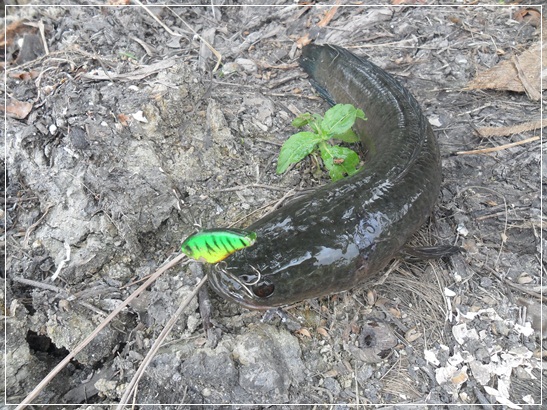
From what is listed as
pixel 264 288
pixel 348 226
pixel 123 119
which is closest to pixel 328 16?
pixel 123 119

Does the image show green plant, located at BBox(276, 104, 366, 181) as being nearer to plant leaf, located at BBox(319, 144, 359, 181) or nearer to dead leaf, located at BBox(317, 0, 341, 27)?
plant leaf, located at BBox(319, 144, 359, 181)

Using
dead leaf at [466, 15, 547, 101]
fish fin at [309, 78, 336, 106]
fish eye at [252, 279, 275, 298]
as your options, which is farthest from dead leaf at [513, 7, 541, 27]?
fish eye at [252, 279, 275, 298]

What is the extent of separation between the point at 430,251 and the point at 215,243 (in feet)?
5.31

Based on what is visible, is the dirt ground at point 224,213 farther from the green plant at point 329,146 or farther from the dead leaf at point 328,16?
the dead leaf at point 328,16

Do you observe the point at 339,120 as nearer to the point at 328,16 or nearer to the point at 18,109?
the point at 328,16

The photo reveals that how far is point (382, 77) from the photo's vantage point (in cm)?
416

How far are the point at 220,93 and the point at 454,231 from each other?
2.34 metres

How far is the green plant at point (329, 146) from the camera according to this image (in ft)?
10.9

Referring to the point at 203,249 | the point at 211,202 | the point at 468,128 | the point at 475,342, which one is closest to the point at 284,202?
the point at 211,202

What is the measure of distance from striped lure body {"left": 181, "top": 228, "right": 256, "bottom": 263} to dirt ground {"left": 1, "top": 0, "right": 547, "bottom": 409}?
1.80 ft

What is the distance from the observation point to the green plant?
10.9 ft

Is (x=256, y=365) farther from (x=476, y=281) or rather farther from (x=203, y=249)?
(x=476, y=281)

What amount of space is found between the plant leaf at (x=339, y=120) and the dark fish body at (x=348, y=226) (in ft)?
1.19

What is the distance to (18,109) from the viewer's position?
3.58 metres
